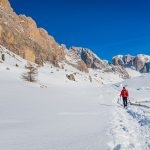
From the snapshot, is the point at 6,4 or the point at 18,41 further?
the point at 6,4

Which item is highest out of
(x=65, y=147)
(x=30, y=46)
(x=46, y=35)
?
(x=46, y=35)

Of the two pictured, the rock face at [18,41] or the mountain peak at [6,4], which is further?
the mountain peak at [6,4]

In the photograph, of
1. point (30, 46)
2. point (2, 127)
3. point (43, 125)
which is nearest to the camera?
point (2, 127)

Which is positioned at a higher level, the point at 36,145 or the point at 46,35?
the point at 46,35

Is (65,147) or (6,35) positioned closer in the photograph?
(65,147)

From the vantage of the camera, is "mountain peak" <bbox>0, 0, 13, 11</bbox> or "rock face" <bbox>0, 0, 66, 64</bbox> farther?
"mountain peak" <bbox>0, 0, 13, 11</bbox>

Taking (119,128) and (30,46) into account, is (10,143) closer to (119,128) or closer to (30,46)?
(119,128)

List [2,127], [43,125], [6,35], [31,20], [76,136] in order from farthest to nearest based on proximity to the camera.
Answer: [31,20]
[6,35]
[43,125]
[2,127]
[76,136]

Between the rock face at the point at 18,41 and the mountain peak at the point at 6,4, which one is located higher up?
the mountain peak at the point at 6,4

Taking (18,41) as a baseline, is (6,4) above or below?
above

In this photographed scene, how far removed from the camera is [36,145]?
9.77 m

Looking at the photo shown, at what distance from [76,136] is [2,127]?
319 cm

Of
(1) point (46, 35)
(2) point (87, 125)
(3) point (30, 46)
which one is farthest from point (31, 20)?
(2) point (87, 125)

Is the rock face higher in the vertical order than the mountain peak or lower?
lower
